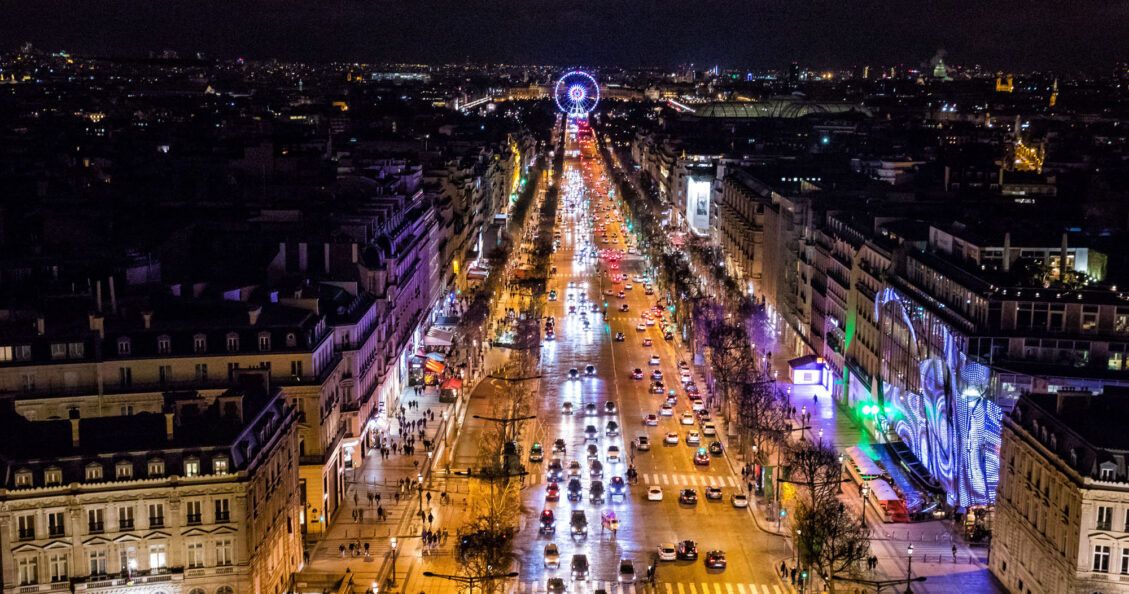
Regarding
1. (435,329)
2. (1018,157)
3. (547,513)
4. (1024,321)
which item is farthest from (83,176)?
(1018,157)

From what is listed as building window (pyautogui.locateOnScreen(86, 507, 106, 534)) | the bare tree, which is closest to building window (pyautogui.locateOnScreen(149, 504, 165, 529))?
building window (pyautogui.locateOnScreen(86, 507, 106, 534))

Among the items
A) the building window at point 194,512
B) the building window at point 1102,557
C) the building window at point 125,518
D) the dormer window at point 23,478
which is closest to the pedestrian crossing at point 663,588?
the building window at point 1102,557

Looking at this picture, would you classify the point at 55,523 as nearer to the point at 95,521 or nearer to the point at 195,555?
the point at 95,521

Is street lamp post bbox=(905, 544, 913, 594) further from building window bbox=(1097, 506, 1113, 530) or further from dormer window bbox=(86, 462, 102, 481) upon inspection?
dormer window bbox=(86, 462, 102, 481)

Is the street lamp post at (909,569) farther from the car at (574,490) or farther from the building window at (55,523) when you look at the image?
the building window at (55,523)

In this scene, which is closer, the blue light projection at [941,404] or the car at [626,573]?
the car at [626,573]

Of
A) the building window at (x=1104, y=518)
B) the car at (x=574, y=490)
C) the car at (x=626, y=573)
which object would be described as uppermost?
the building window at (x=1104, y=518)
